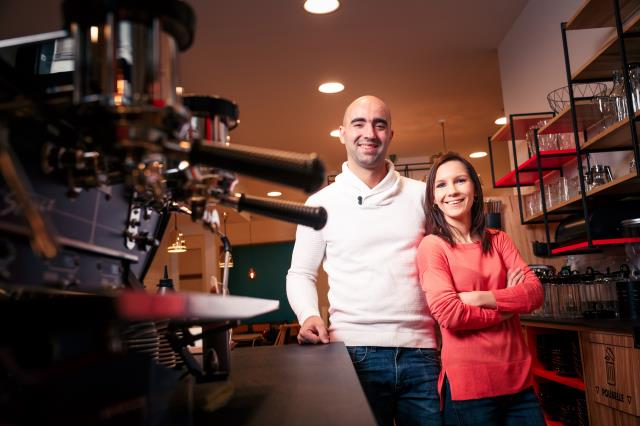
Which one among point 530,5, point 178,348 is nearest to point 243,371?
point 178,348

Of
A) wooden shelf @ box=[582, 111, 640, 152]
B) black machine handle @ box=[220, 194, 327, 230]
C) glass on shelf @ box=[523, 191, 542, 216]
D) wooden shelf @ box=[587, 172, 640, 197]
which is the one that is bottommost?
black machine handle @ box=[220, 194, 327, 230]

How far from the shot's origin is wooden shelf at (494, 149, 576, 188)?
297 cm

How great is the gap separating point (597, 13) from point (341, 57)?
189cm

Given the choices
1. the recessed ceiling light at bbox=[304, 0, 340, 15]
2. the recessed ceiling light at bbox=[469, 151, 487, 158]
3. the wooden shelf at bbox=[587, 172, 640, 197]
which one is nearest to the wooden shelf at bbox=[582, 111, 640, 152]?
the wooden shelf at bbox=[587, 172, 640, 197]

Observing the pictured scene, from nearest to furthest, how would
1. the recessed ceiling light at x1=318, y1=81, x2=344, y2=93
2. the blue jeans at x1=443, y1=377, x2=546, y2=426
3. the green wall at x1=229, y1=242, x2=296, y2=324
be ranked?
the blue jeans at x1=443, y1=377, x2=546, y2=426, the recessed ceiling light at x1=318, y1=81, x2=344, y2=93, the green wall at x1=229, y1=242, x2=296, y2=324

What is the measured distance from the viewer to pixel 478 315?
1.45 meters

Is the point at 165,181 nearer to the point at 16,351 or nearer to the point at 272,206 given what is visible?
the point at 272,206

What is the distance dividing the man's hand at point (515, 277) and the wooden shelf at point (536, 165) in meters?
1.56

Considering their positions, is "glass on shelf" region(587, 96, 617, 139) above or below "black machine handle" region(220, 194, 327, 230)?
above

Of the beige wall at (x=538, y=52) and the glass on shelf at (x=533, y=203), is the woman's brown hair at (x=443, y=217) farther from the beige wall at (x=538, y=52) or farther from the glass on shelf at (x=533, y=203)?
the glass on shelf at (x=533, y=203)

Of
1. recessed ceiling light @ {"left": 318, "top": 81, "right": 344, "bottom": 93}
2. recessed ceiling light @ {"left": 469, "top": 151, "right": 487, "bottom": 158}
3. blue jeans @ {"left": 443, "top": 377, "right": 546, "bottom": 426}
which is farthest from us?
recessed ceiling light @ {"left": 469, "top": 151, "right": 487, "bottom": 158}

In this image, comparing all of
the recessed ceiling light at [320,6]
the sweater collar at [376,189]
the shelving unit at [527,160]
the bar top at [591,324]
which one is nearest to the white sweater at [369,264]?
the sweater collar at [376,189]

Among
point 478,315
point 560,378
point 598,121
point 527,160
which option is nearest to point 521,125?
point 527,160

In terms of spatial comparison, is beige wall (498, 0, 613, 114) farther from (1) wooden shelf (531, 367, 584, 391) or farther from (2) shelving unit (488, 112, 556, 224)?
(1) wooden shelf (531, 367, 584, 391)
